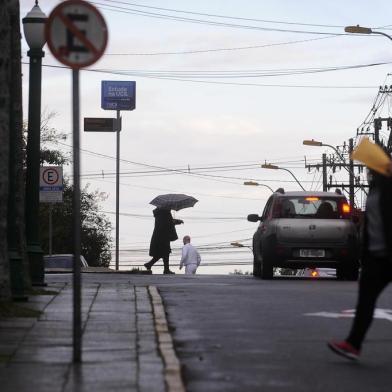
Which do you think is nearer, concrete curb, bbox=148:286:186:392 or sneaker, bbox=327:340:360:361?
concrete curb, bbox=148:286:186:392

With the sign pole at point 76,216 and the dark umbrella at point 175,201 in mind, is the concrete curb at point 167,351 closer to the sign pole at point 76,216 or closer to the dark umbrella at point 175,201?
the sign pole at point 76,216

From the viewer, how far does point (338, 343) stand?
36.6ft

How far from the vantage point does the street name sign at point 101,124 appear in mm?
45656

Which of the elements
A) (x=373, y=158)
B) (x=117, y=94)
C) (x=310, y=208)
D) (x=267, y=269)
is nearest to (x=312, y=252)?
(x=267, y=269)

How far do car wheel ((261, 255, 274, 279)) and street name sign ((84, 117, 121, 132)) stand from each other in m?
19.9

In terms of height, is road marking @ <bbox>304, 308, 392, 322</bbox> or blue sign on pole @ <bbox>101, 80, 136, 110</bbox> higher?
blue sign on pole @ <bbox>101, 80, 136, 110</bbox>

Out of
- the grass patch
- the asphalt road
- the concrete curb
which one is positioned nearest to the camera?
the concrete curb

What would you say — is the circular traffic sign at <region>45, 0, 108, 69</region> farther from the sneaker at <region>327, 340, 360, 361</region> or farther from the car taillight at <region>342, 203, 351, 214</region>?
the car taillight at <region>342, 203, 351, 214</region>

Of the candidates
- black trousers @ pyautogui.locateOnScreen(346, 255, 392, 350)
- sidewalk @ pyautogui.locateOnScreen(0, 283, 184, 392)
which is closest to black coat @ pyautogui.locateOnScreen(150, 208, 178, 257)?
sidewalk @ pyautogui.locateOnScreen(0, 283, 184, 392)

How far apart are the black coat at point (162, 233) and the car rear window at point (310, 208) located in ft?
29.0

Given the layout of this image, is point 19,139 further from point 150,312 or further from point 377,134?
point 377,134

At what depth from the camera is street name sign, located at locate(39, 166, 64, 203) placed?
3466 centimetres

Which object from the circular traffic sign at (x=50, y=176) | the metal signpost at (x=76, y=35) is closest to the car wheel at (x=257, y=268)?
the circular traffic sign at (x=50, y=176)

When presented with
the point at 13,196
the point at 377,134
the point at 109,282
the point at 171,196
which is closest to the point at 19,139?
the point at 13,196
